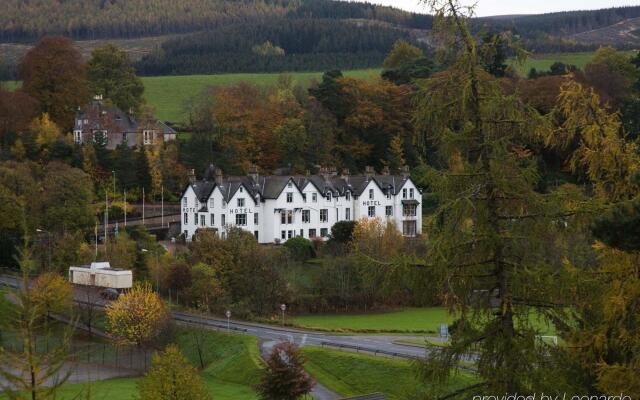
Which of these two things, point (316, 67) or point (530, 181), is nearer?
point (530, 181)

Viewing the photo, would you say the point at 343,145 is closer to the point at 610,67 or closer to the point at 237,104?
the point at 237,104

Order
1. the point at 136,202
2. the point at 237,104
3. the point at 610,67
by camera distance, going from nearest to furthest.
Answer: the point at 136,202 < the point at 237,104 < the point at 610,67

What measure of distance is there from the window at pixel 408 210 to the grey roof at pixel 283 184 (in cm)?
122

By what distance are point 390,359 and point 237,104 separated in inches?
1702

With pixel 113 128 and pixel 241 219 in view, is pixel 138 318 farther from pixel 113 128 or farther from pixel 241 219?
pixel 113 128

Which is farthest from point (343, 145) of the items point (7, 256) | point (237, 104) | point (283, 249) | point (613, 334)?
point (613, 334)

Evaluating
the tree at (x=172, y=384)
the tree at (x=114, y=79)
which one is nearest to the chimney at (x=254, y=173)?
the tree at (x=114, y=79)

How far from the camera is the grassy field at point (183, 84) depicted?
115m

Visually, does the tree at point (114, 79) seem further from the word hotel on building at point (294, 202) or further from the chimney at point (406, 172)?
the chimney at point (406, 172)

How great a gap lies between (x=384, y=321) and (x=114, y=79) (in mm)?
46948

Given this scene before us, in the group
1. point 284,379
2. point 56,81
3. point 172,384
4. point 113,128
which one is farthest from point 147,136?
point 172,384

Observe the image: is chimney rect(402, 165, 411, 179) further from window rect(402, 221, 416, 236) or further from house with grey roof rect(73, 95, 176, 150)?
house with grey roof rect(73, 95, 176, 150)

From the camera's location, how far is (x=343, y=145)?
273 ft

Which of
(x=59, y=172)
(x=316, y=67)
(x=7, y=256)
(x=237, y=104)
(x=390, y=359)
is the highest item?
(x=316, y=67)
